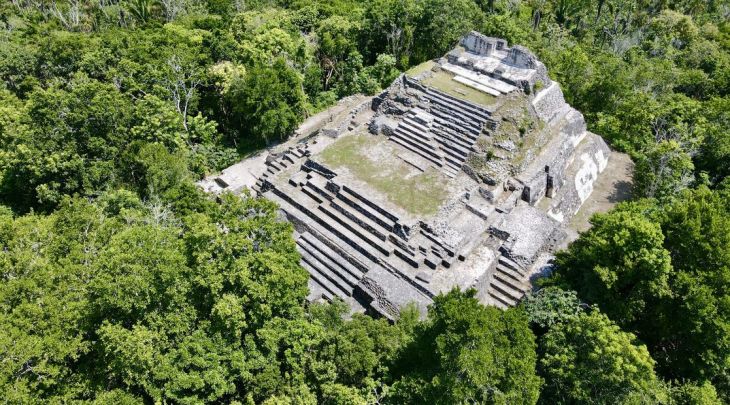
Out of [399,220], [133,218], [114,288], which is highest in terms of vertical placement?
[114,288]

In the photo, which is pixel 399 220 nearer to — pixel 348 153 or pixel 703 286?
pixel 348 153

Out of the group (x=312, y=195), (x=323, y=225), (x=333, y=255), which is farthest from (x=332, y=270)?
(x=312, y=195)

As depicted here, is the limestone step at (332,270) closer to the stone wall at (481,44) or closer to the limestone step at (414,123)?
the limestone step at (414,123)

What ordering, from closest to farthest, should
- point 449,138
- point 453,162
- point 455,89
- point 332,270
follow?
point 332,270
point 453,162
point 449,138
point 455,89

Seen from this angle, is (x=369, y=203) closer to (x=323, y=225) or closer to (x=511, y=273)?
(x=323, y=225)

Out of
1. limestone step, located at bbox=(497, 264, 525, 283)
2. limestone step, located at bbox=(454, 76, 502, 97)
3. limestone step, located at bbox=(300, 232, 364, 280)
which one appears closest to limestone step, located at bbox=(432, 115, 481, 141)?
limestone step, located at bbox=(454, 76, 502, 97)

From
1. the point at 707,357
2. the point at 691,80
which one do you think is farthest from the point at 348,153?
the point at 691,80

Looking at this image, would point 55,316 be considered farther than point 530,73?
No
